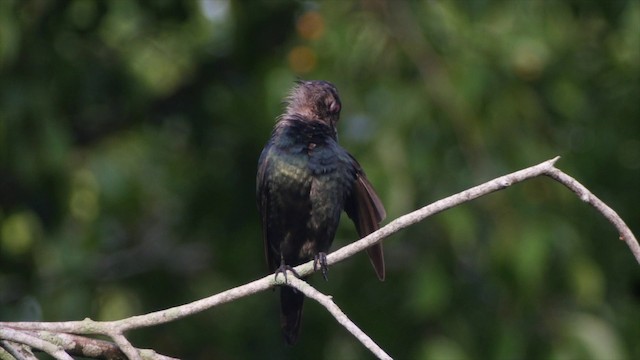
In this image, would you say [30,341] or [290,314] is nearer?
[30,341]

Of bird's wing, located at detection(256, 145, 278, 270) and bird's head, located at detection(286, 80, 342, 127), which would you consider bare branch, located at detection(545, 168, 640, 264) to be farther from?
bird's head, located at detection(286, 80, 342, 127)

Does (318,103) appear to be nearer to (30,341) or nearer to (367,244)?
(367,244)

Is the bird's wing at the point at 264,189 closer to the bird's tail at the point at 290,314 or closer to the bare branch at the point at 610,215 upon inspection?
the bird's tail at the point at 290,314

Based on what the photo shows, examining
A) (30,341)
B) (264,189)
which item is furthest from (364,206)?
(30,341)

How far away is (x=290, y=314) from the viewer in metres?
5.54

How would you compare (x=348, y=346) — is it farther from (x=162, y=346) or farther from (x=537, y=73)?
(x=537, y=73)

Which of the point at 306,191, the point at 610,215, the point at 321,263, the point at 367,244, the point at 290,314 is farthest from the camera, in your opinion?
the point at 290,314

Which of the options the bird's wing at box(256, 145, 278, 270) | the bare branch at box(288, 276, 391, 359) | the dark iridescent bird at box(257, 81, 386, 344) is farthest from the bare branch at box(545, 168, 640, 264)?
the bird's wing at box(256, 145, 278, 270)

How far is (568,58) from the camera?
7477 mm

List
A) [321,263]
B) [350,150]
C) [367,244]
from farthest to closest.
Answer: [350,150] < [321,263] < [367,244]

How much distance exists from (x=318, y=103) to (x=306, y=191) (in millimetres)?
498

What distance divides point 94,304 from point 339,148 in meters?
2.85

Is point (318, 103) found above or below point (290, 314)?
above

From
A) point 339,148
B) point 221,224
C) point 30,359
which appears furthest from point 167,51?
point 30,359
